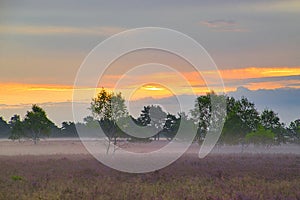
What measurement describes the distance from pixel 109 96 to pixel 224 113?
2157cm

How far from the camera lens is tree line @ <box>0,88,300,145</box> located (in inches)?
2064

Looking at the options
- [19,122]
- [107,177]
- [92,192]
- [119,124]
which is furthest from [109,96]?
[19,122]

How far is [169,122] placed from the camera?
90.2 m

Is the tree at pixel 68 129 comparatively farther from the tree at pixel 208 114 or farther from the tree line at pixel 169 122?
the tree at pixel 208 114

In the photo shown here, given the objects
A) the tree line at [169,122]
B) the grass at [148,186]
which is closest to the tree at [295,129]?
the tree line at [169,122]

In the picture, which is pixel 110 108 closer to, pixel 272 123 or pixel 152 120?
pixel 152 120

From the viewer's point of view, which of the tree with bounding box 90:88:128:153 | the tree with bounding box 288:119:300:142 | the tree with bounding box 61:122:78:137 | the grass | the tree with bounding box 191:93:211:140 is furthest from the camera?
the tree with bounding box 61:122:78:137

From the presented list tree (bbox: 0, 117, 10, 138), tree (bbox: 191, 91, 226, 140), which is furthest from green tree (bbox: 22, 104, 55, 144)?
tree (bbox: 0, 117, 10, 138)

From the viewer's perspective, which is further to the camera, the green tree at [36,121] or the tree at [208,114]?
the green tree at [36,121]

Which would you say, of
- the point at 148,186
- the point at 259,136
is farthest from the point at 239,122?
the point at 148,186

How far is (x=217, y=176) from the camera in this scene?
91.6ft

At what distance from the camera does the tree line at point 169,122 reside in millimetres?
52438

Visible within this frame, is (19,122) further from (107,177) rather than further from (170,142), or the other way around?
(107,177)

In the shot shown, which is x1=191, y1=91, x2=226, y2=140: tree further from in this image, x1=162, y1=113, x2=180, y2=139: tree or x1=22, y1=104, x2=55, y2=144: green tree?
x1=22, y1=104, x2=55, y2=144: green tree
